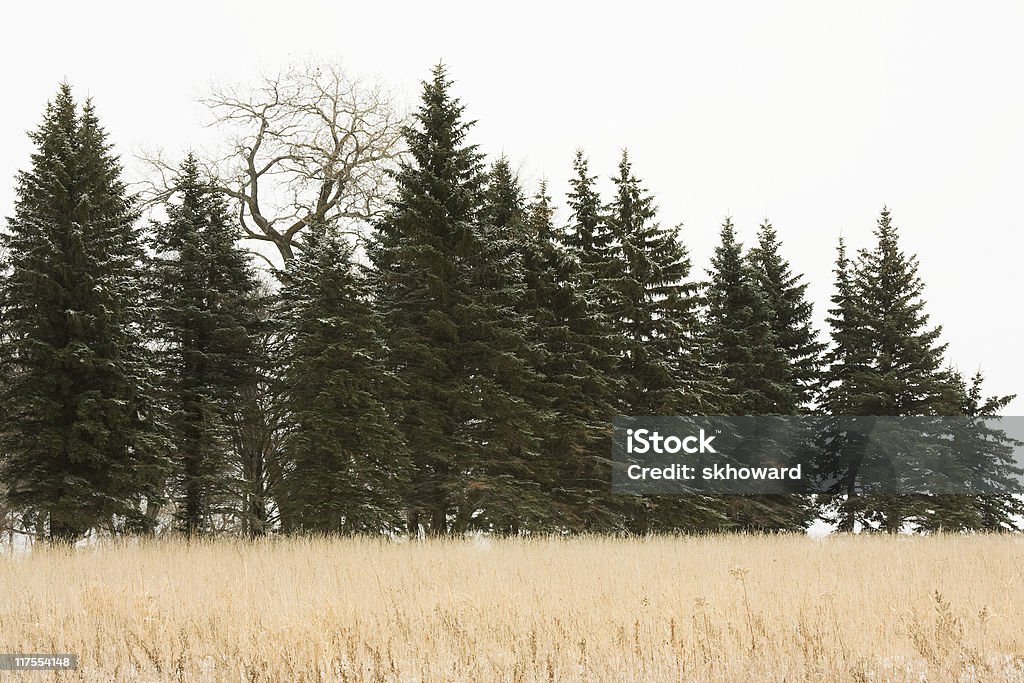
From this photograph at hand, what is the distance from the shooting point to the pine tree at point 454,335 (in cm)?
2242

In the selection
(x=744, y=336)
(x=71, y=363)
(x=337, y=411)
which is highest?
(x=744, y=336)

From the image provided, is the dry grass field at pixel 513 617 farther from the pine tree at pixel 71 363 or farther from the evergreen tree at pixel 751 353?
the evergreen tree at pixel 751 353

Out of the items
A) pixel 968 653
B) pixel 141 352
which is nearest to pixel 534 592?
Answer: pixel 968 653

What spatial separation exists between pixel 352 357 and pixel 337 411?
1328 mm

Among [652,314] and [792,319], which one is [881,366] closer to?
[792,319]

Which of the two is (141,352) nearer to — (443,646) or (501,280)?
(501,280)

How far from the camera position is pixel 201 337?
2306 centimetres

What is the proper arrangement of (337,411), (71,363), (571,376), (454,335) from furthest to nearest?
(571,376) < (454,335) < (337,411) < (71,363)

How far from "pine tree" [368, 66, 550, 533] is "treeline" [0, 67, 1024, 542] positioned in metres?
0.06

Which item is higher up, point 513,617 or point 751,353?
point 751,353

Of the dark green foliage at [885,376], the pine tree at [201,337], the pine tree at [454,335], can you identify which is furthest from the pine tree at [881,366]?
the pine tree at [201,337]

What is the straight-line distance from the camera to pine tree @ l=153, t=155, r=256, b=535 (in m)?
22.1

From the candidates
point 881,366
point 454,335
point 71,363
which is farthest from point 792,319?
point 71,363

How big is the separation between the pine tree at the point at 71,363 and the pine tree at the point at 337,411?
127 inches
